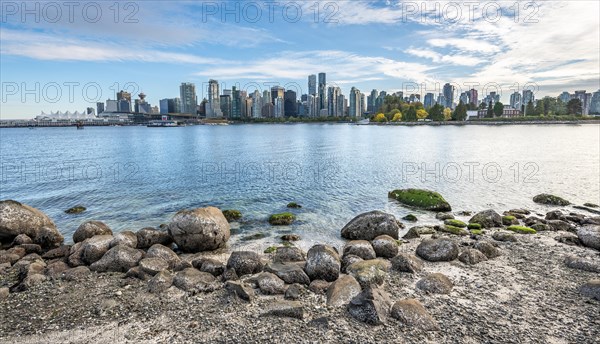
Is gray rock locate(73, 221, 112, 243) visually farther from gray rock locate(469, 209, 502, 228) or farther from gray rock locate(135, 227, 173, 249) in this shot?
gray rock locate(469, 209, 502, 228)

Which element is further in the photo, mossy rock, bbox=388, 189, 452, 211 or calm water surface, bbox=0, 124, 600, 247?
mossy rock, bbox=388, 189, 452, 211

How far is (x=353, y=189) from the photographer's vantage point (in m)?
37.4

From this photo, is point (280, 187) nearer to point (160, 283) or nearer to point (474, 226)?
point (474, 226)

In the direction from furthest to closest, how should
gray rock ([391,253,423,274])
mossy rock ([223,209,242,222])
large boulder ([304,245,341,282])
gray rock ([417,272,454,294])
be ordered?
mossy rock ([223,209,242,222]) → gray rock ([391,253,423,274]) → large boulder ([304,245,341,282]) → gray rock ([417,272,454,294])

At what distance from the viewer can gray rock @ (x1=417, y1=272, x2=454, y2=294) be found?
43.8ft

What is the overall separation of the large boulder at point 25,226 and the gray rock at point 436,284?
2070cm

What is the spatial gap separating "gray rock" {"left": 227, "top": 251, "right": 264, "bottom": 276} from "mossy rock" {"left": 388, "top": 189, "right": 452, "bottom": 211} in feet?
60.2

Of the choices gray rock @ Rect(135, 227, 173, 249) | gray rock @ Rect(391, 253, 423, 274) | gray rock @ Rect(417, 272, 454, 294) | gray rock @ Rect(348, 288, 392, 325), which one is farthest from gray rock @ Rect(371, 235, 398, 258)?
gray rock @ Rect(135, 227, 173, 249)

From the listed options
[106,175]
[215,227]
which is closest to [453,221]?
[215,227]

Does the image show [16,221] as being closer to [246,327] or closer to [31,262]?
[31,262]

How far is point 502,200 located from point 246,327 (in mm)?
29986

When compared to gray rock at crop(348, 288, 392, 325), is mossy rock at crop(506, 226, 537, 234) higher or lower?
lower

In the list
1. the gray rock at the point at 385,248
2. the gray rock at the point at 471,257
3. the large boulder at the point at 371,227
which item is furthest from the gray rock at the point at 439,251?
the large boulder at the point at 371,227

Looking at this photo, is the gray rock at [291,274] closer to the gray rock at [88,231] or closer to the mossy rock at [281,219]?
the mossy rock at [281,219]
